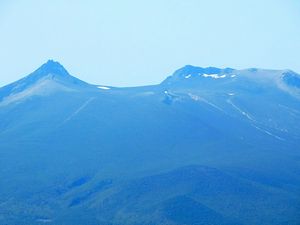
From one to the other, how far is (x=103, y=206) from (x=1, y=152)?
55234 mm

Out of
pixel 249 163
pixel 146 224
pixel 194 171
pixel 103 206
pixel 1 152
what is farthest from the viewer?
pixel 1 152

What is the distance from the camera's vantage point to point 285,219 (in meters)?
136

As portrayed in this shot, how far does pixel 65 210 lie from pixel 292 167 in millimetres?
65605

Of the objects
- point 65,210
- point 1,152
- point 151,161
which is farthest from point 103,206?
point 1,152

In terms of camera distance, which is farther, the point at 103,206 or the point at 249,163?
the point at 249,163

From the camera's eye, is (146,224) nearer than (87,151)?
Yes

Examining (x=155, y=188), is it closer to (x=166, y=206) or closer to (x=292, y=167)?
(x=166, y=206)

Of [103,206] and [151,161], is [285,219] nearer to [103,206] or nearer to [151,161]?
[103,206]

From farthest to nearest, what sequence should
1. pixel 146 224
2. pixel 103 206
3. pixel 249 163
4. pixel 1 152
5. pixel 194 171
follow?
pixel 1 152 → pixel 249 163 → pixel 194 171 → pixel 103 206 → pixel 146 224

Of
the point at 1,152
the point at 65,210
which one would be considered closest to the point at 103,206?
the point at 65,210

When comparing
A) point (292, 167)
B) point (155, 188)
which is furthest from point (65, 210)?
point (292, 167)

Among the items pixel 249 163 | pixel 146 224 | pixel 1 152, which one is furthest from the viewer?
pixel 1 152

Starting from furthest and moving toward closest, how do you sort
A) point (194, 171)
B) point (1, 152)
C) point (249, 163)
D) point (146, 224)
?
point (1, 152)
point (249, 163)
point (194, 171)
point (146, 224)

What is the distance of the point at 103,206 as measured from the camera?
151 m
